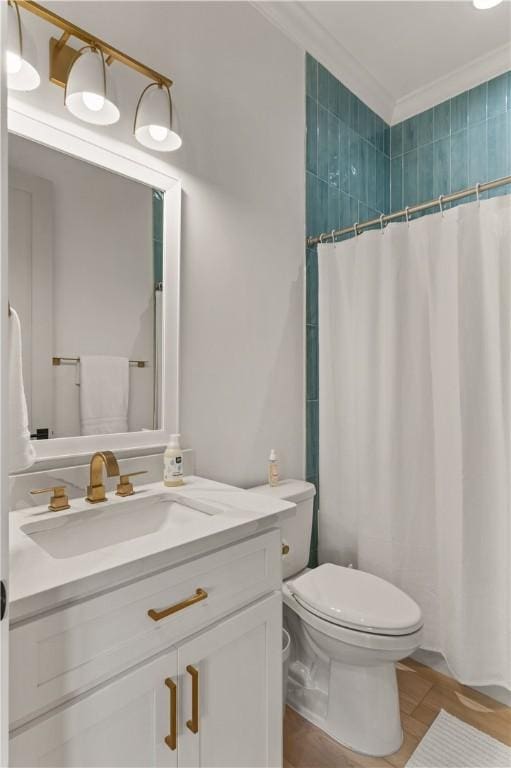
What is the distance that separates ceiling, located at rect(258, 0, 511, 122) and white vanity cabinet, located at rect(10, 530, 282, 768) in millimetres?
2166

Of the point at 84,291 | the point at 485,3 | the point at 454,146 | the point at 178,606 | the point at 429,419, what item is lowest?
the point at 178,606

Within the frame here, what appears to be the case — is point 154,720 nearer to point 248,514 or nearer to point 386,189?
point 248,514

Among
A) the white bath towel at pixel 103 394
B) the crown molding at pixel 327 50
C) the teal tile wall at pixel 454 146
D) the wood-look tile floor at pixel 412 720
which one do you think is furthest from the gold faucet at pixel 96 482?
the teal tile wall at pixel 454 146

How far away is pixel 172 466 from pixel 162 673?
0.57 m

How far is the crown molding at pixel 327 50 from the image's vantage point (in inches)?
71.4

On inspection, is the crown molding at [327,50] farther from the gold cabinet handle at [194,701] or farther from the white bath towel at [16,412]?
the gold cabinet handle at [194,701]

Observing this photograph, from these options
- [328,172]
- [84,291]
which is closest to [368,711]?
[84,291]

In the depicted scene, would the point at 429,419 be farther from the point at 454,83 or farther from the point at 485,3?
the point at 454,83

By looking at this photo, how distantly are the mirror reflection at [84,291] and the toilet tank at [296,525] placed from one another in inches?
22.5

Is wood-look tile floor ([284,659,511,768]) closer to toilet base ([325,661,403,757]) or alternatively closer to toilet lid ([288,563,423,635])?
toilet base ([325,661,403,757])

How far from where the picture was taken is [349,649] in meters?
1.31

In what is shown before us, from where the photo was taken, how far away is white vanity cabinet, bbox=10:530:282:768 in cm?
68

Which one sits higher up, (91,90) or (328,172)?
(328,172)

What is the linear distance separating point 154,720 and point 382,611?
2.62 feet
